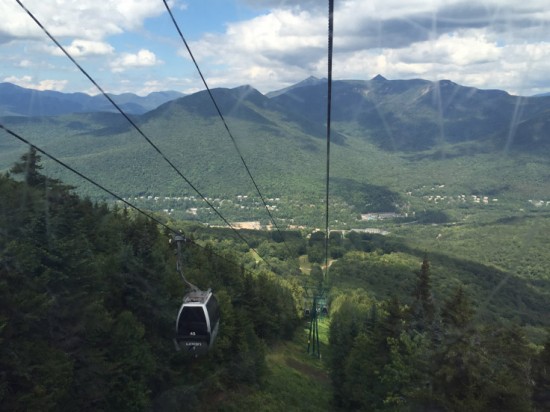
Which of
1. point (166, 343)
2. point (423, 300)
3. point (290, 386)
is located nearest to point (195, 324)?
point (166, 343)

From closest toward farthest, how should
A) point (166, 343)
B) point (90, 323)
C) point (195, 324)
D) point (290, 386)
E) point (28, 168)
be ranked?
point (195, 324) < point (90, 323) < point (166, 343) < point (28, 168) < point (290, 386)

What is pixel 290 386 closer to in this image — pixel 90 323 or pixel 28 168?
pixel 90 323

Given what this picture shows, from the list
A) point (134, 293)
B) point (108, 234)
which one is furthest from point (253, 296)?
point (134, 293)

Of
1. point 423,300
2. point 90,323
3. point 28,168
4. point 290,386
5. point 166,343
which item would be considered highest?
point 28,168

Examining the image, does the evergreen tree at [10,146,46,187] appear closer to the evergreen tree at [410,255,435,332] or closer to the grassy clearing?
the grassy clearing

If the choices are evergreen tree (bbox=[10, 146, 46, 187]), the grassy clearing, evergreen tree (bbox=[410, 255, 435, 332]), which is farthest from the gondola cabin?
evergreen tree (bbox=[10, 146, 46, 187])
